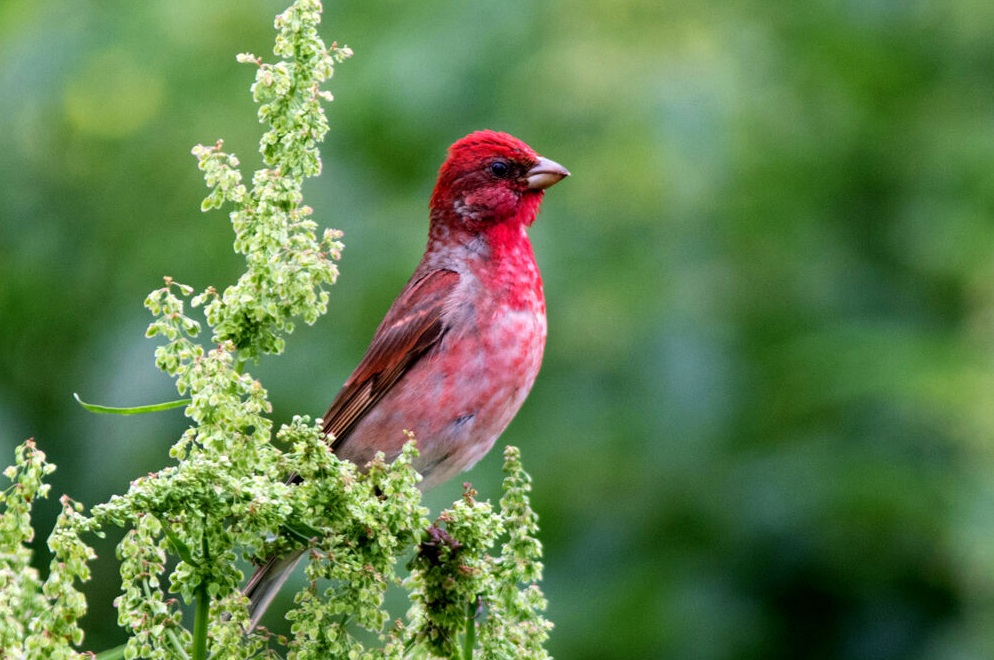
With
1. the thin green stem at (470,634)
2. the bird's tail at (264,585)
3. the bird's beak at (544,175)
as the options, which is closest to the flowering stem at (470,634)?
the thin green stem at (470,634)

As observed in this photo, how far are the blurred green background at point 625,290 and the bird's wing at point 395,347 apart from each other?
451 mm

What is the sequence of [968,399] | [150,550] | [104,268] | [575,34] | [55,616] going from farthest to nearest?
1. [104,268]
2. [575,34]
3. [968,399]
4. [150,550]
5. [55,616]

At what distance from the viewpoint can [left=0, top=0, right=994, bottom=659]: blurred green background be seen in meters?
4.93

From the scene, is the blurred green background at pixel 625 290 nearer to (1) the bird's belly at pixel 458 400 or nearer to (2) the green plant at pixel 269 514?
(1) the bird's belly at pixel 458 400

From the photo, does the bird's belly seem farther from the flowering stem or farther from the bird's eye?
the flowering stem

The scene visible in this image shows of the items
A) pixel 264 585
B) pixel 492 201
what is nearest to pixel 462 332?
pixel 492 201

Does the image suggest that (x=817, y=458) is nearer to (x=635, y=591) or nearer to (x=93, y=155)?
(x=635, y=591)

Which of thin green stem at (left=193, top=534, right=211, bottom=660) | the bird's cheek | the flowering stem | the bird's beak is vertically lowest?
thin green stem at (left=193, top=534, right=211, bottom=660)

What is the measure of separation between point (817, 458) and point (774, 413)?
0.27 m

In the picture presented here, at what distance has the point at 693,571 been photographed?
5254 millimetres

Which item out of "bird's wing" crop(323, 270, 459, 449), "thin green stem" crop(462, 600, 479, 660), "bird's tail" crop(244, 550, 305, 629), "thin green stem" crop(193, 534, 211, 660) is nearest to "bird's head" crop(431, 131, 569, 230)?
"bird's wing" crop(323, 270, 459, 449)

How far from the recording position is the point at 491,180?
4570 mm

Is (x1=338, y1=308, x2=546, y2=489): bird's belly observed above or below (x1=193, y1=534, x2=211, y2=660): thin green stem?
above

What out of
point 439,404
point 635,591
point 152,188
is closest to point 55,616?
point 439,404
